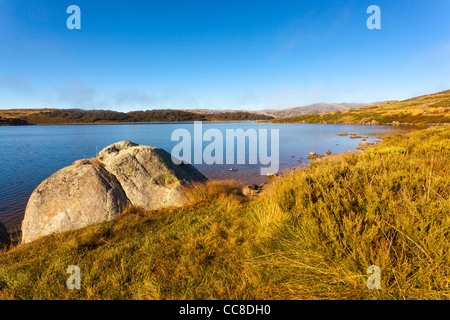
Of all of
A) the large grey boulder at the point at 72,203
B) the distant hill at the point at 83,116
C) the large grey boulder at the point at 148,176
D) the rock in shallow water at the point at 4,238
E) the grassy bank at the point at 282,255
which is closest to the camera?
the grassy bank at the point at 282,255

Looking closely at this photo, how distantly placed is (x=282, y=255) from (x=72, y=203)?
6942 mm

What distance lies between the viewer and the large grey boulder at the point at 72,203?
6184mm

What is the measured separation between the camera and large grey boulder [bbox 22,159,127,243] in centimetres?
618

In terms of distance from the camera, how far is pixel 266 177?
15617 millimetres

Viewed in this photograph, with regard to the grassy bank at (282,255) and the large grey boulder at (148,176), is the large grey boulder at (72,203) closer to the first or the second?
the large grey boulder at (148,176)

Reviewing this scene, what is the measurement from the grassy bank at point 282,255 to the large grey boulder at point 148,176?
2129mm

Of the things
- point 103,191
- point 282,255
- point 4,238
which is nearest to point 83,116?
point 4,238

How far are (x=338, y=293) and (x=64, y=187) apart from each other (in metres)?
8.41

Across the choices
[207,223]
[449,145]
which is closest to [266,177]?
[449,145]

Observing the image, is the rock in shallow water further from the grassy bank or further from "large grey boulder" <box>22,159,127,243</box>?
the grassy bank

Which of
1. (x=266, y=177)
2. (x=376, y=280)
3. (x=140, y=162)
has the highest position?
(x=140, y=162)

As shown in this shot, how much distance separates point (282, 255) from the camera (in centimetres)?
328

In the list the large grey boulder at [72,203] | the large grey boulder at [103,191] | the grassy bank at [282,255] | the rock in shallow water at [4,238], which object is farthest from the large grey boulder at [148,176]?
the rock in shallow water at [4,238]
